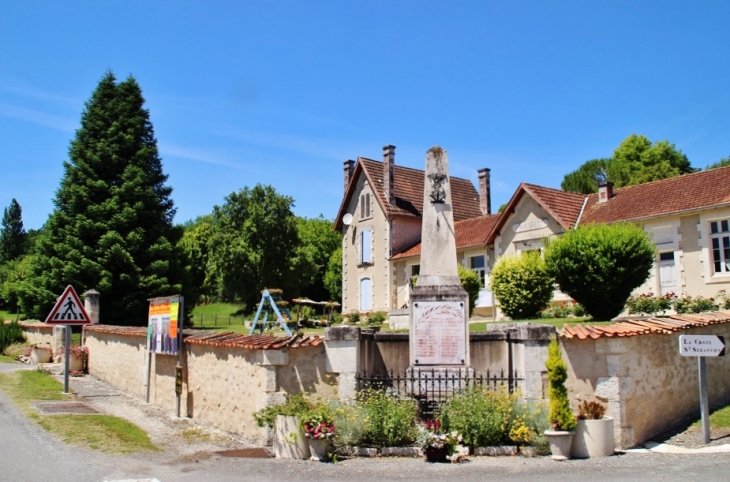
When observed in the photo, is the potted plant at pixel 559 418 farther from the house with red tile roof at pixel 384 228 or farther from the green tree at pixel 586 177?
the green tree at pixel 586 177

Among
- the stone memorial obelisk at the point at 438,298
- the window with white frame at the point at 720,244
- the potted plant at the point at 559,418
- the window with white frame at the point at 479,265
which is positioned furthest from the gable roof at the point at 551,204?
the potted plant at the point at 559,418

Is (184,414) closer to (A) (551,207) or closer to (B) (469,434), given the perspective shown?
(B) (469,434)

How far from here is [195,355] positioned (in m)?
12.5

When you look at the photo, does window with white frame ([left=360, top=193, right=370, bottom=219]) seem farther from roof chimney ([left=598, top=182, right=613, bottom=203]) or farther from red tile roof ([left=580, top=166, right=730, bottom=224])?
roof chimney ([left=598, top=182, right=613, bottom=203])

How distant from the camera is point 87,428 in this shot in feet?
34.1

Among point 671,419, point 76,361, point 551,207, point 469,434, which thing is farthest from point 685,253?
point 76,361

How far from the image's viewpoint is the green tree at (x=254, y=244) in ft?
140

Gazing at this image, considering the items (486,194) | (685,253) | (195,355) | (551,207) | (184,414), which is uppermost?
(486,194)

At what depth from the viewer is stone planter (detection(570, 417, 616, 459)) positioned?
8.84 m

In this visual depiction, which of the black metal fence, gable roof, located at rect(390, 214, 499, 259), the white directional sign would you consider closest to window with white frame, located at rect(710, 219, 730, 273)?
gable roof, located at rect(390, 214, 499, 259)

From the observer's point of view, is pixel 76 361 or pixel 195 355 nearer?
pixel 195 355

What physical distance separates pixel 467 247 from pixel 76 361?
17.8 m

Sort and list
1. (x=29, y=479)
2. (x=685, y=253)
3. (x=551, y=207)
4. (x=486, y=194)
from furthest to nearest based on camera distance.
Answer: (x=486, y=194) < (x=551, y=207) < (x=685, y=253) < (x=29, y=479)

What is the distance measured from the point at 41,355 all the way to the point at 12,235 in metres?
58.0
